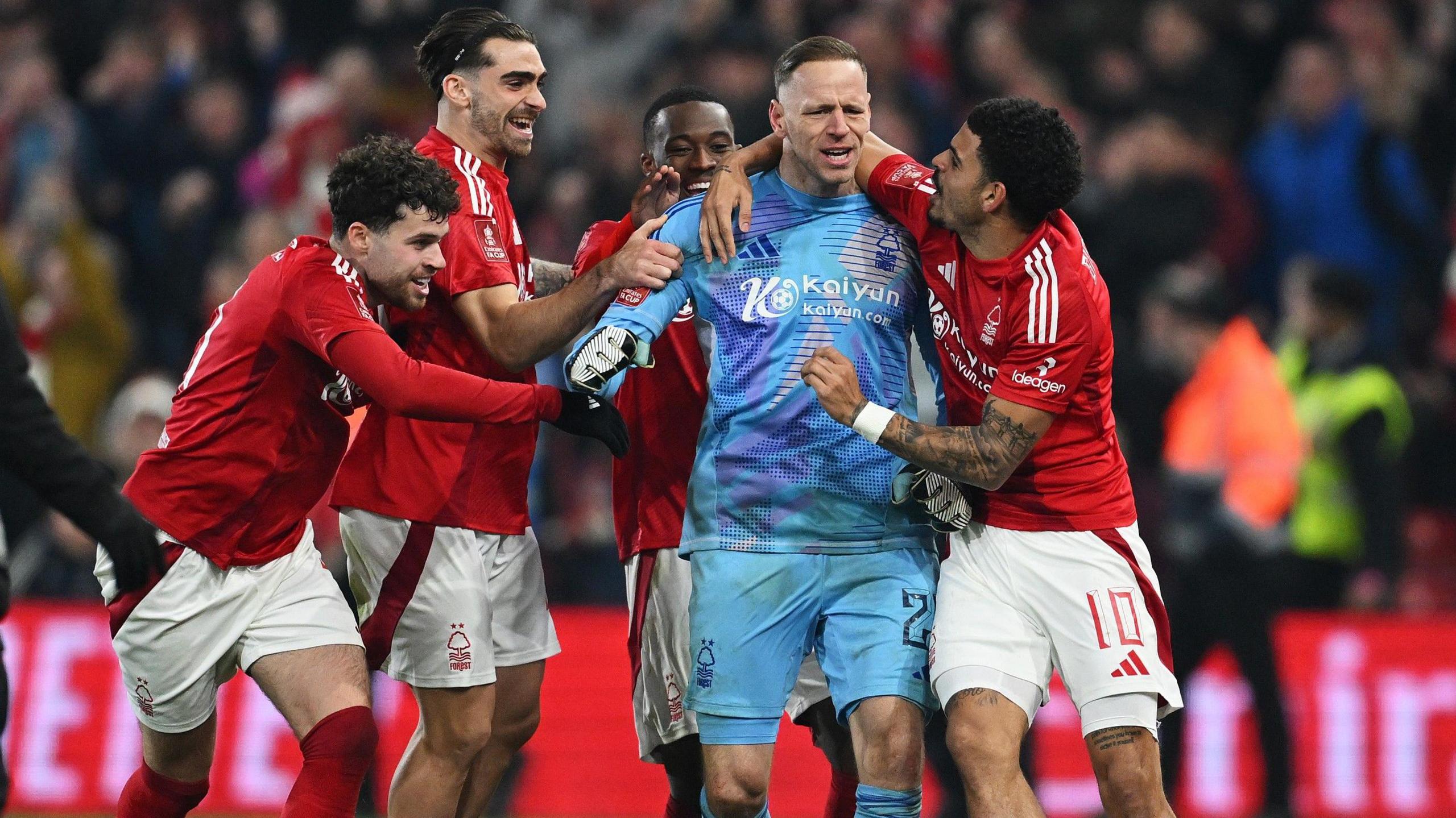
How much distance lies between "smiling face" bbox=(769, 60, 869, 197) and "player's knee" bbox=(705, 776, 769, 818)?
1907 millimetres

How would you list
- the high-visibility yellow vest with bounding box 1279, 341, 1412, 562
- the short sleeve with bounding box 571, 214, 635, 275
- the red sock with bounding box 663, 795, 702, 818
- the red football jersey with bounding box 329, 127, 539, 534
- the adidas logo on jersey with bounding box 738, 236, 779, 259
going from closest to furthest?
the adidas logo on jersey with bounding box 738, 236, 779, 259
the red football jersey with bounding box 329, 127, 539, 534
the short sleeve with bounding box 571, 214, 635, 275
the red sock with bounding box 663, 795, 702, 818
the high-visibility yellow vest with bounding box 1279, 341, 1412, 562

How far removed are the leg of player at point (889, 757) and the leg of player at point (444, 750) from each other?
4.27 ft

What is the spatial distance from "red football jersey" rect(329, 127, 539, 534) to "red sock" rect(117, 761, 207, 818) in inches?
40.6

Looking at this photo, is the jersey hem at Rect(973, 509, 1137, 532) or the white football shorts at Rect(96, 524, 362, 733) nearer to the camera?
the white football shorts at Rect(96, 524, 362, 733)

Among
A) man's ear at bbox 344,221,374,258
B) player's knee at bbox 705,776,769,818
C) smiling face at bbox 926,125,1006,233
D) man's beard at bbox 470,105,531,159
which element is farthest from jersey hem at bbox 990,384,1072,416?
man's ear at bbox 344,221,374,258

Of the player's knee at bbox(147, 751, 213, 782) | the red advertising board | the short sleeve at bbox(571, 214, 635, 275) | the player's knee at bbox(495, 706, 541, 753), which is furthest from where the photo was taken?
the red advertising board

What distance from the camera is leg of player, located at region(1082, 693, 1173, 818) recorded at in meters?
5.20

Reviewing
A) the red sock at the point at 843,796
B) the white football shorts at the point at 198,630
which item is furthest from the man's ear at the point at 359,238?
the red sock at the point at 843,796

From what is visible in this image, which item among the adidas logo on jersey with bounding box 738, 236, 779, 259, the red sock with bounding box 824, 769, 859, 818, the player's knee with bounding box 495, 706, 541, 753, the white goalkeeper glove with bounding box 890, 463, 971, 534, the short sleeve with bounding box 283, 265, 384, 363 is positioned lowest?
the red sock with bounding box 824, 769, 859, 818

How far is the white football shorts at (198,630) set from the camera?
17.3 ft

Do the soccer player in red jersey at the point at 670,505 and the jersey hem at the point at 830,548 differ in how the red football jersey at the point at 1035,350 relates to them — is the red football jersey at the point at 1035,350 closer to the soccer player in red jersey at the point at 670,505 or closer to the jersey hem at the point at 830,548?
the jersey hem at the point at 830,548

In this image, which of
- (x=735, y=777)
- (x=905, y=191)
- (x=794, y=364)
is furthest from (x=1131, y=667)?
(x=905, y=191)

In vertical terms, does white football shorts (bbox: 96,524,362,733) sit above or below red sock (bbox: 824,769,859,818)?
above

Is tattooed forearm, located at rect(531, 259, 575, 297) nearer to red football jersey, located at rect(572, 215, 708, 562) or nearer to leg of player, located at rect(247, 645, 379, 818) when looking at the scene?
red football jersey, located at rect(572, 215, 708, 562)
